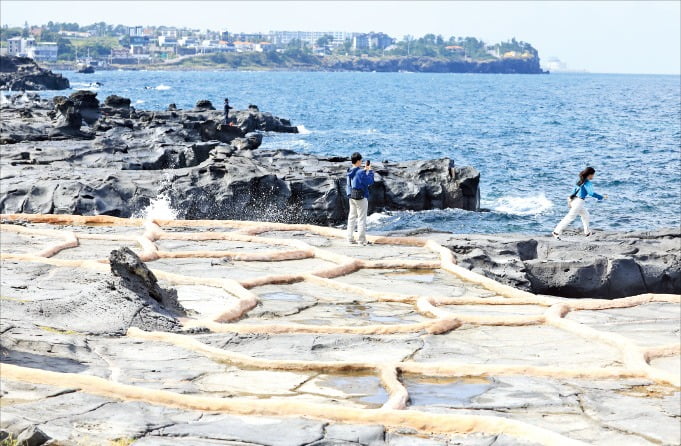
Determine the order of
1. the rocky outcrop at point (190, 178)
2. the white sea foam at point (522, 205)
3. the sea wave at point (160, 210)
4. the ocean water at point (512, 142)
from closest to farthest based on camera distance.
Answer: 1. the rocky outcrop at point (190, 178)
2. the sea wave at point (160, 210)
3. the ocean water at point (512, 142)
4. the white sea foam at point (522, 205)

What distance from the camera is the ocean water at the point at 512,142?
38.6 m

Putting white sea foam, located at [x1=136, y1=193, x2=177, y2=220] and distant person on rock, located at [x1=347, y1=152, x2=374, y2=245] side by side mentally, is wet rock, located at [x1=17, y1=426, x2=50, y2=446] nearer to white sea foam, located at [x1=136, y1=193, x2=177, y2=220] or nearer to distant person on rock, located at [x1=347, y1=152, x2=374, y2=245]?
distant person on rock, located at [x1=347, y1=152, x2=374, y2=245]

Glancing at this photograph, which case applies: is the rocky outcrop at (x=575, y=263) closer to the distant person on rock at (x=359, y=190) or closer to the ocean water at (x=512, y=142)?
the distant person on rock at (x=359, y=190)

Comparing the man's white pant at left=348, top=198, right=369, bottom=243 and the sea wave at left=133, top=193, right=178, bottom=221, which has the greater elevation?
the man's white pant at left=348, top=198, right=369, bottom=243

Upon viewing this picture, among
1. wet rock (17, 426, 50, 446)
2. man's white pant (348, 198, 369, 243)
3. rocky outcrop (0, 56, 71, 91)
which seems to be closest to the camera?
wet rock (17, 426, 50, 446)

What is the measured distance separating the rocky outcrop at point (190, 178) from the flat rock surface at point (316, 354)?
8.15m

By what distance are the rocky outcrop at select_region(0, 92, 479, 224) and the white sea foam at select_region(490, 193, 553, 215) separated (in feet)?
14.2

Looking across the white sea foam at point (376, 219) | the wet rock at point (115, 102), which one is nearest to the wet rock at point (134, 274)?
the white sea foam at point (376, 219)

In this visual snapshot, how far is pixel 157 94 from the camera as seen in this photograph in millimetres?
132625

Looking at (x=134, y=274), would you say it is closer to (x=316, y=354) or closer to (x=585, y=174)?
(x=316, y=354)

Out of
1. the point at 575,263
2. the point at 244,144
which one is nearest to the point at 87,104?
the point at 244,144

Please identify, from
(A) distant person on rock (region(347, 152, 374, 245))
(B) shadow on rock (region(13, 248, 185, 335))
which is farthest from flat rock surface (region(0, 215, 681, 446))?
(A) distant person on rock (region(347, 152, 374, 245))

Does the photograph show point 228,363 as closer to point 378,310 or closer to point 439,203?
point 378,310

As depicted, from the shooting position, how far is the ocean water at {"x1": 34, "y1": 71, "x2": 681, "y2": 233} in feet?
Answer: 127
